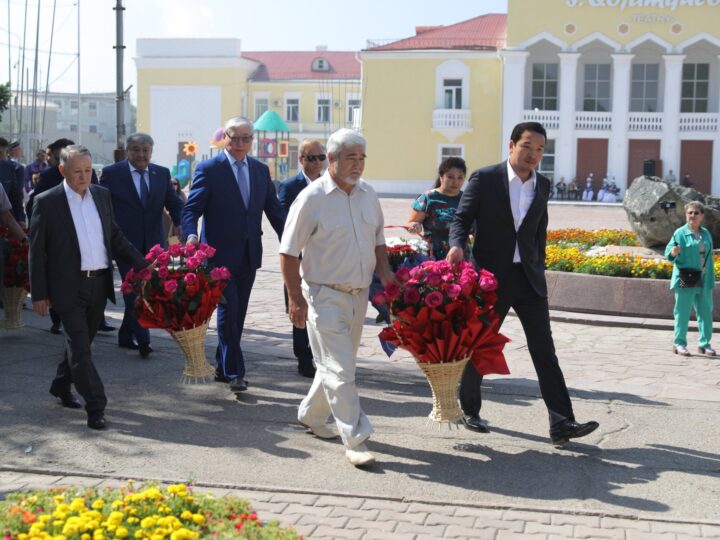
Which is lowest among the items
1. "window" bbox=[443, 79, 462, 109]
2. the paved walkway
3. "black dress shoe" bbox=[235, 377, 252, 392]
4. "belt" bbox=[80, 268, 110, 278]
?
the paved walkway

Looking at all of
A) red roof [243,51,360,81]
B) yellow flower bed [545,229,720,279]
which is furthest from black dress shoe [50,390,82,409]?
red roof [243,51,360,81]

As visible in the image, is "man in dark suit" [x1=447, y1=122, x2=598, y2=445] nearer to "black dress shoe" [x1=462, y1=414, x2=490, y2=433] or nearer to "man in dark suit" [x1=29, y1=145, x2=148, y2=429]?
"black dress shoe" [x1=462, y1=414, x2=490, y2=433]

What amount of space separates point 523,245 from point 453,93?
5052cm

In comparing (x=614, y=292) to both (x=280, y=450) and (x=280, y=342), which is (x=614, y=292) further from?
(x=280, y=450)

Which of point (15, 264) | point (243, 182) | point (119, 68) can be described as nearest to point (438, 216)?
point (243, 182)

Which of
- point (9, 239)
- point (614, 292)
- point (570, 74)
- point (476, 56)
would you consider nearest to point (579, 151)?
point (570, 74)

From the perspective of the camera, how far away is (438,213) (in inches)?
328

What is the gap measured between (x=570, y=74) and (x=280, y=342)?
4504 cm

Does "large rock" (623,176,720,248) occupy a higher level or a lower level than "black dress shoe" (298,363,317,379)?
higher

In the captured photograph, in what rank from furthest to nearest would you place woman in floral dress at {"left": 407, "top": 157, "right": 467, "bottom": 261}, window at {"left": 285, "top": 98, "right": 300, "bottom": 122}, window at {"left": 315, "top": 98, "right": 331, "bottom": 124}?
window at {"left": 285, "top": 98, "right": 300, "bottom": 122} → window at {"left": 315, "top": 98, "right": 331, "bottom": 124} → woman in floral dress at {"left": 407, "top": 157, "right": 467, "bottom": 261}

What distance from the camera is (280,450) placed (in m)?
6.42

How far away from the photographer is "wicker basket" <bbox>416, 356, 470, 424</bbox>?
6.20m

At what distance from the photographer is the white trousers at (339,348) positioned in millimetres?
6023

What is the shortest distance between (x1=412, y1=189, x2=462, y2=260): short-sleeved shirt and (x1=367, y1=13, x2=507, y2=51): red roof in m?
48.3
